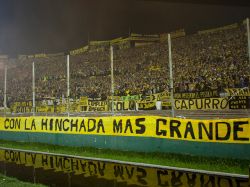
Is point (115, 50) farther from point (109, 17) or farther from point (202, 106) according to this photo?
point (202, 106)

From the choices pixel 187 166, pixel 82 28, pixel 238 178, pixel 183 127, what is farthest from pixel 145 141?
pixel 82 28

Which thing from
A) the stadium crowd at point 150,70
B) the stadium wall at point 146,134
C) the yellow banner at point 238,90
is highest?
the stadium crowd at point 150,70

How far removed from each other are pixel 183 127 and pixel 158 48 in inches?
876

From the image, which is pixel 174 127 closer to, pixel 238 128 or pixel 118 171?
pixel 238 128

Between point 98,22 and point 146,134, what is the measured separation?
78.5ft

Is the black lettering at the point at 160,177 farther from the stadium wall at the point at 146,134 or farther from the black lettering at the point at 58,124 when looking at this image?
the black lettering at the point at 58,124

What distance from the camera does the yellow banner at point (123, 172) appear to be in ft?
24.4

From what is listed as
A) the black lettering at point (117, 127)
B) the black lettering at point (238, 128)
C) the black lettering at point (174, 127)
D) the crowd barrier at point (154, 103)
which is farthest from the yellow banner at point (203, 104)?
the black lettering at point (238, 128)

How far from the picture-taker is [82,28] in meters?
34.4

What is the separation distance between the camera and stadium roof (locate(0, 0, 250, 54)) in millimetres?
27322

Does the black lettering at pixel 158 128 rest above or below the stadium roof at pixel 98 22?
below

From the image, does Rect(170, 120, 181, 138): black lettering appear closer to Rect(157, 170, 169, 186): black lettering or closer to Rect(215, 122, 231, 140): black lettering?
Rect(215, 122, 231, 140): black lettering

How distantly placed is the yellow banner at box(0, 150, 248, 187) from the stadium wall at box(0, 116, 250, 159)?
159 cm

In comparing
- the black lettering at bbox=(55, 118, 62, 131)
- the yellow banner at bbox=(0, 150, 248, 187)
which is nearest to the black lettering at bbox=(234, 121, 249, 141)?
the yellow banner at bbox=(0, 150, 248, 187)
